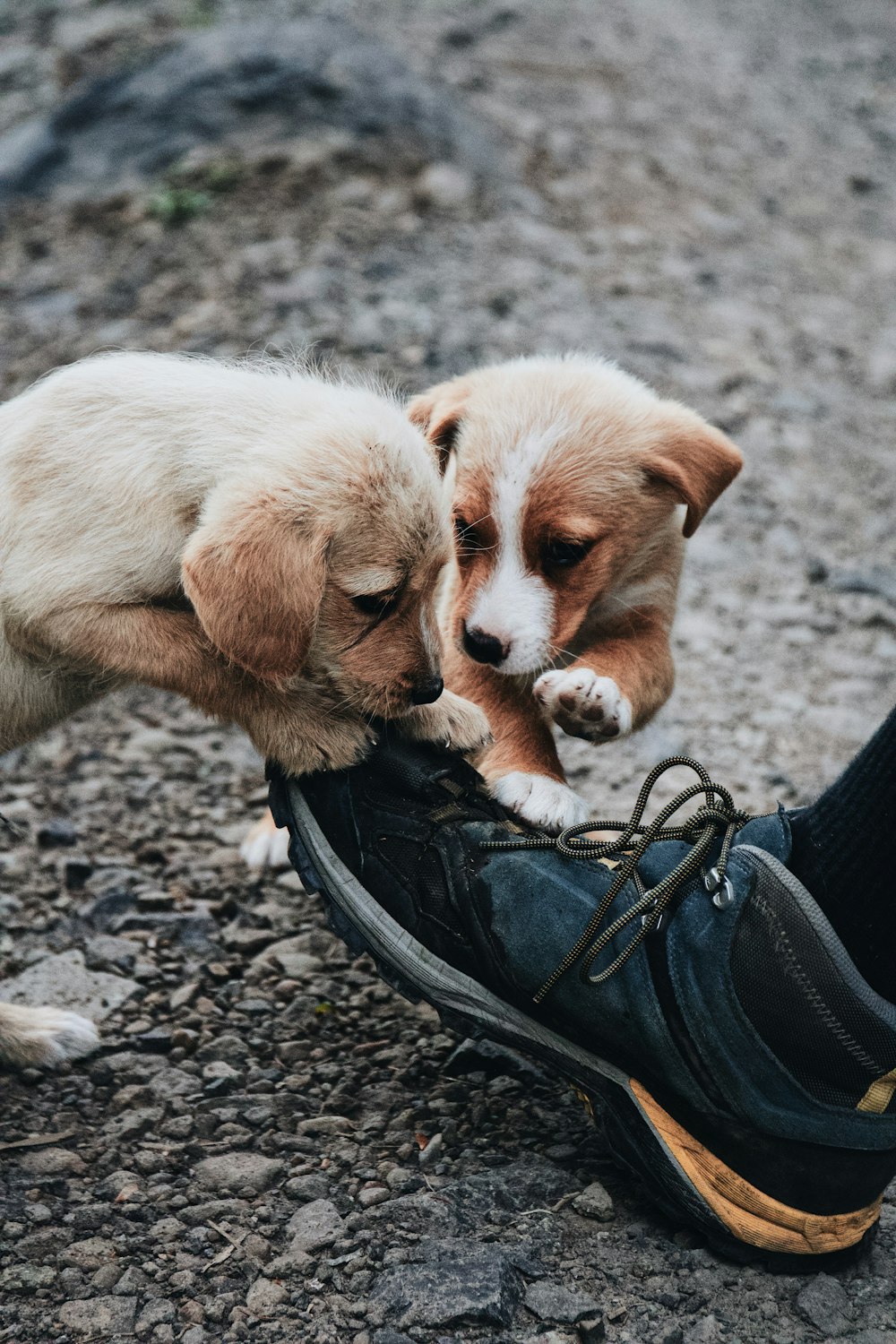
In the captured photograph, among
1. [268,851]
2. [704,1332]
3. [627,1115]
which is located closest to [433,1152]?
[627,1115]

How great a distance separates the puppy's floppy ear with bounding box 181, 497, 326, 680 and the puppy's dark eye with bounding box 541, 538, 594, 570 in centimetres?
80

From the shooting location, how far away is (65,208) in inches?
271

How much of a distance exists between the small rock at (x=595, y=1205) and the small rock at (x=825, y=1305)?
0.34 meters

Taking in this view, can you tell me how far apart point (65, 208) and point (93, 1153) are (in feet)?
19.3

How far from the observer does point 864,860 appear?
7.15 feet

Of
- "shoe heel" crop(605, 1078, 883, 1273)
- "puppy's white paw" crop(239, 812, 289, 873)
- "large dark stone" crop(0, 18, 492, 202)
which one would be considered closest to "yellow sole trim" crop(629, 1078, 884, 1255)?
"shoe heel" crop(605, 1078, 883, 1273)

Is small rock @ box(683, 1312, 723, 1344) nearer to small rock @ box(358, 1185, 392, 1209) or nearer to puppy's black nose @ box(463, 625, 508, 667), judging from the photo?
small rock @ box(358, 1185, 392, 1209)

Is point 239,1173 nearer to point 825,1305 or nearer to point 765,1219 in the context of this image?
point 765,1219

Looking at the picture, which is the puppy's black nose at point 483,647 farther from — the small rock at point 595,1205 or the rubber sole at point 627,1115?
the small rock at point 595,1205

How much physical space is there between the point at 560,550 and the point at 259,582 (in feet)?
3.21

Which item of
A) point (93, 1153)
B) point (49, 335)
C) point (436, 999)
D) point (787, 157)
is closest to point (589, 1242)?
point (436, 999)

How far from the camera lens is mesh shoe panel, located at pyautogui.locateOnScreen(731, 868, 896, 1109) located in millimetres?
2027

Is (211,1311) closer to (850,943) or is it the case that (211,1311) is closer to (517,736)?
(850,943)

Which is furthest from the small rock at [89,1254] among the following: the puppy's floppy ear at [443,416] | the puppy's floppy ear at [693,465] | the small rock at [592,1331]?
the puppy's floppy ear at [693,465]
